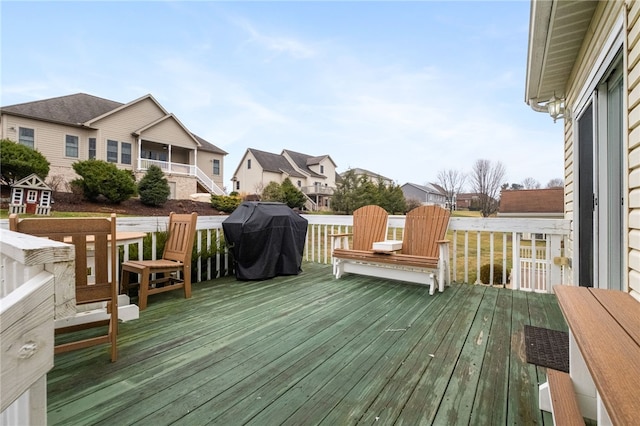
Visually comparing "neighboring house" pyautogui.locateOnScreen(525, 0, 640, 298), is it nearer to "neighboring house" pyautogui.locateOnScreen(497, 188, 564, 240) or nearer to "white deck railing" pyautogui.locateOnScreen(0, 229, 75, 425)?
"white deck railing" pyautogui.locateOnScreen(0, 229, 75, 425)

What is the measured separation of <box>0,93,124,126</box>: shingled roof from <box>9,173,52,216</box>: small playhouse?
6.08 m

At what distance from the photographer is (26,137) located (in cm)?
1309

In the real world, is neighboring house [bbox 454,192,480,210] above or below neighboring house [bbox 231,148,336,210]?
below

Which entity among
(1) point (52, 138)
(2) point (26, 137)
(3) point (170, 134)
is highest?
(3) point (170, 134)

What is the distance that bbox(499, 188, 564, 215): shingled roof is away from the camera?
15834 millimetres

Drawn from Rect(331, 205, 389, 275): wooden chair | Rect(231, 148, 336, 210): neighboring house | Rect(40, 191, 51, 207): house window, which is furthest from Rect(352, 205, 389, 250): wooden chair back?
Rect(231, 148, 336, 210): neighboring house

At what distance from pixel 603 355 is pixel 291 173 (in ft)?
84.7

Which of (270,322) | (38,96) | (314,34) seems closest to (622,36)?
(270,322)

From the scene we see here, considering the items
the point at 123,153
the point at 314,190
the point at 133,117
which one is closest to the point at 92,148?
the point at 123,153

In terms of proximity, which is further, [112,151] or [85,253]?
[112,151]

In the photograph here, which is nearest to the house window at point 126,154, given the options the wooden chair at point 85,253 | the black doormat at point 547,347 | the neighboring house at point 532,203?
the wooden chair at point 85,253

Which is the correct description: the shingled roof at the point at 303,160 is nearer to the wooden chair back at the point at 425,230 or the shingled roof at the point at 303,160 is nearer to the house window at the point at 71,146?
the house window at the point at 71,146

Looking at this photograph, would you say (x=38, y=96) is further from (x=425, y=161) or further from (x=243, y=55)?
(x=425, y=161)

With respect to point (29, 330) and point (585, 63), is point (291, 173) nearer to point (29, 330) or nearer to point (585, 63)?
point (585, 63)
